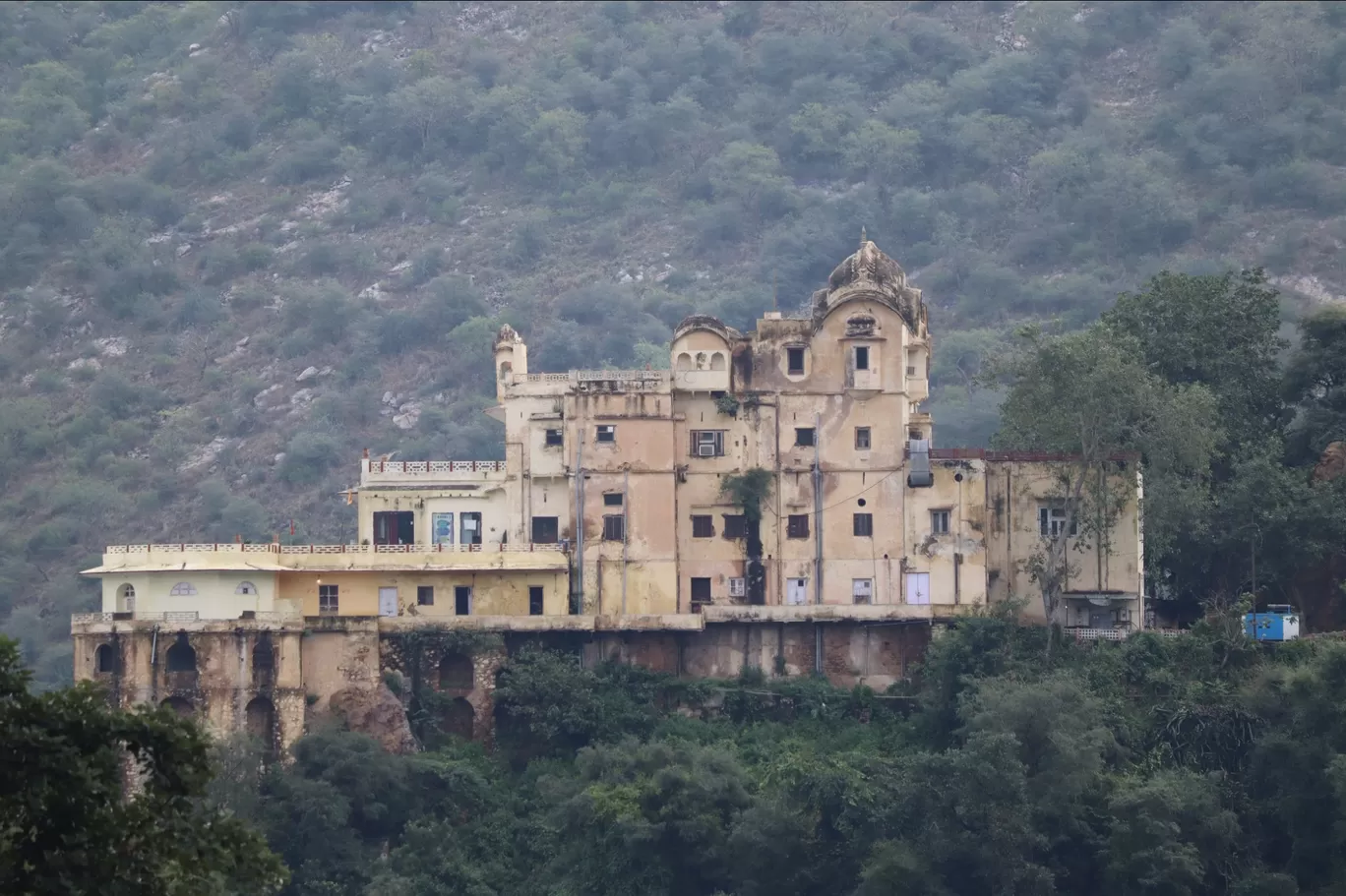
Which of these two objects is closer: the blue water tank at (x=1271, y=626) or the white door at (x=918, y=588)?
the blue water tank at (x=1271, y=626)

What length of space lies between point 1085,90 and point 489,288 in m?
25.4

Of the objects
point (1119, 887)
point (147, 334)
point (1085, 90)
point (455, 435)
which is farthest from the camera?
point (1085, 90)

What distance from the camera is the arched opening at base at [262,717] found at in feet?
196

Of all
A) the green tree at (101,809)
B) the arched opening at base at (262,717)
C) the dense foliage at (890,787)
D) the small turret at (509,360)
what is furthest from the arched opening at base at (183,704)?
the green tree at (101,809)

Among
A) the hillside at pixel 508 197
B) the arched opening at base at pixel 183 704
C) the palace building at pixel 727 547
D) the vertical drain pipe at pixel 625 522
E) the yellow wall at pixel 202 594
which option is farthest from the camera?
the hillside at pixel 508 197

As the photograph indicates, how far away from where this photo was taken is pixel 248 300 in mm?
112438

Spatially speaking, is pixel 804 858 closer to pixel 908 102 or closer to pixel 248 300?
pixel 248 300

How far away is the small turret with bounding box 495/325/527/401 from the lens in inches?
2557

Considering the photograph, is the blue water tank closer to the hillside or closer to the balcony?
the balcony

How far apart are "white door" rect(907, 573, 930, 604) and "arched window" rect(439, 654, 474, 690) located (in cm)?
875

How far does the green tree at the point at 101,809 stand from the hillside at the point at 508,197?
190 ft

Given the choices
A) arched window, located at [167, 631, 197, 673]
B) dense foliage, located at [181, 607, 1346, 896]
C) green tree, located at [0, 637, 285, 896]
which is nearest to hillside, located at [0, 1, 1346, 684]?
arched window, located at [167, 631, 197, 673]

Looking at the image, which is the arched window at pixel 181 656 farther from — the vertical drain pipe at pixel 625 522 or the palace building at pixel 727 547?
the vertical drain pipe at pixel 625 522

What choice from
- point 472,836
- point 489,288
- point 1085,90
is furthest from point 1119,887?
point 1085,90
